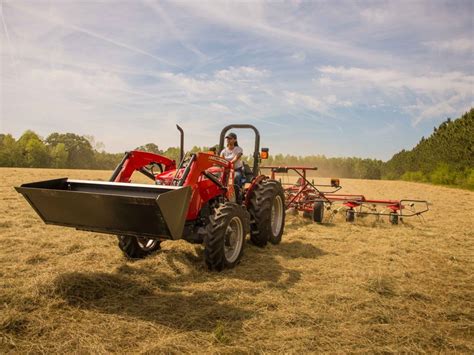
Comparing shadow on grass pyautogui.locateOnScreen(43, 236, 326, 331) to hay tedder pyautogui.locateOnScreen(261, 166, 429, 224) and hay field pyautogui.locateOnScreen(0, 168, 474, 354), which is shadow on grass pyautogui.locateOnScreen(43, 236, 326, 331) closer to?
hay field pyautogui.locateOnScreen(0, 168, 474, 354)

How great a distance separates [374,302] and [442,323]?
0.69 m

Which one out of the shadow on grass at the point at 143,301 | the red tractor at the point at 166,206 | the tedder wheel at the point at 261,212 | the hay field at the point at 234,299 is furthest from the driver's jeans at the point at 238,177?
the shadow on grass at the point at 143,301

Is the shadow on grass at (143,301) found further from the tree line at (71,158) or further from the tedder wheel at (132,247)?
the tree line at (71,158)

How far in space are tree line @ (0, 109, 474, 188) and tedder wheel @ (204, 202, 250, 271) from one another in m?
20.5

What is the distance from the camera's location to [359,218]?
35.0ft

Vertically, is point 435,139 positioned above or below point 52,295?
above

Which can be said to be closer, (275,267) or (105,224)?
(105,224)

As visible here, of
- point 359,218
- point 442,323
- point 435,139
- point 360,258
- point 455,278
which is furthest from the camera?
point 435,139

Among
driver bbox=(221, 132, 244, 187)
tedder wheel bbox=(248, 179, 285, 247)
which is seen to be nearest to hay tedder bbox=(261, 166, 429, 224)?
driver bbox=(221, 132, 244, 187)

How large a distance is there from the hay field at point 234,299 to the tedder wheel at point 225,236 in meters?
0.20

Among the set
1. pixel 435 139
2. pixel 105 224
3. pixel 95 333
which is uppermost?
pixel 435 139

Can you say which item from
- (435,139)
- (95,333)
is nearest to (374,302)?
(95,333)

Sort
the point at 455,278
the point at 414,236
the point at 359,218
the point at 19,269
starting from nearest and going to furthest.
Answer: 1. the point at 19,269
2. the point at 455,278
3. the point at 414,236
4. the point at 359,218

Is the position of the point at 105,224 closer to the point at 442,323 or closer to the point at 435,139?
the point at 442,323
